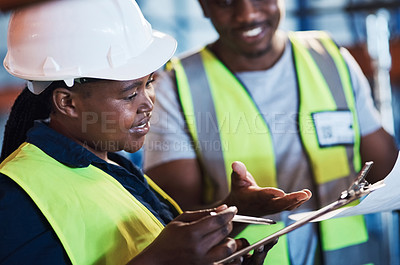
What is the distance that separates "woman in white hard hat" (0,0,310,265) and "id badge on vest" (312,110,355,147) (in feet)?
2.10

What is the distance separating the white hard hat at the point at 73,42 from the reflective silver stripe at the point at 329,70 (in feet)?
3.17

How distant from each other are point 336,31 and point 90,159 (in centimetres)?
614

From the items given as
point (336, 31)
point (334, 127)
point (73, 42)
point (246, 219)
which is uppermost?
point (73, 42)

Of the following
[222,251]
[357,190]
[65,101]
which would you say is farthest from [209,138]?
[222,251]

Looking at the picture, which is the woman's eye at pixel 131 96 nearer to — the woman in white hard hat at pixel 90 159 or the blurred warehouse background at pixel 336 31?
the woman in white hard hat at pixel 90 159

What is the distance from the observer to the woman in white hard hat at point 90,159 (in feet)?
3.85

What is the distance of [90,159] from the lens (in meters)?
1.41

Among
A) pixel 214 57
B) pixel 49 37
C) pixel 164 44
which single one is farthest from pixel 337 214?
pixel 214 57

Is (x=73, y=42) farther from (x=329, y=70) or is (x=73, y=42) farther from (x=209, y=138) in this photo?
(x=329, y=70)

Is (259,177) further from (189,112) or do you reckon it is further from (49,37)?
(49,37)

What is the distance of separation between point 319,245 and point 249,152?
1.39 feet

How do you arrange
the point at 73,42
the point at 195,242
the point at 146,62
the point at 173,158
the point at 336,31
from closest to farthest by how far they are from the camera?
the point at 195,242
the point at 73,42
the point at 146,62
the point at 173,158
the point at 336,31

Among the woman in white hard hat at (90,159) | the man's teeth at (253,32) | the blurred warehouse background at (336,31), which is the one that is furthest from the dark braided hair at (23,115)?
the blurred warehouse background at (336,31)

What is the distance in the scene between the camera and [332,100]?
2.17 meters
